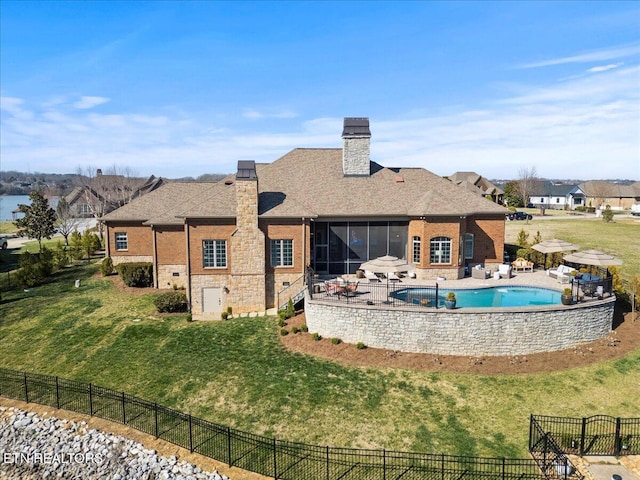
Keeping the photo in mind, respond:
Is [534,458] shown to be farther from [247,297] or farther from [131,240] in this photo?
[131,240]

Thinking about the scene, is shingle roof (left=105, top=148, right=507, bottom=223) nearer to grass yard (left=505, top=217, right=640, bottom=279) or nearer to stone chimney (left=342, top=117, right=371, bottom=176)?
stone chimney (left=342, top=117, right=371, bottom=176)

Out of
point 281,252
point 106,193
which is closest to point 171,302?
point 281,252

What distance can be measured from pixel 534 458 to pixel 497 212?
753 inches

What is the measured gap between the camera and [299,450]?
14211 millimetres

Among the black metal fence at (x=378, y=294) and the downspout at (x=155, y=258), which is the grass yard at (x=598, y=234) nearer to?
the black metal fence at (x=378, y=294)

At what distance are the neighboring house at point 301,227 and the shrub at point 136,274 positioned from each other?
86cm

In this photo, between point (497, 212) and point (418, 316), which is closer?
point (418, 316)

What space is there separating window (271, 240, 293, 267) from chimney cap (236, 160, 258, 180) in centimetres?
426

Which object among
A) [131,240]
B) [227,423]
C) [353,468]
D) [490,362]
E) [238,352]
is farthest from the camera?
[131,240]

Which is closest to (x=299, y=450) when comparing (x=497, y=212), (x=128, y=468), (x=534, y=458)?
(x=128, y=468)

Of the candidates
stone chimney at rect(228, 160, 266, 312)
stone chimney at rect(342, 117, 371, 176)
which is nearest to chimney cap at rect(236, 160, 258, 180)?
stone chimney at rect(228, 160, 266, 312)

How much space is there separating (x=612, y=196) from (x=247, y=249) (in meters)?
95.2

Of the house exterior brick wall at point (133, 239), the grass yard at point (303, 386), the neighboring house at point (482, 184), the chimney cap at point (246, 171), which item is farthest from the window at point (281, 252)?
the neighboring house at point (482, 184)

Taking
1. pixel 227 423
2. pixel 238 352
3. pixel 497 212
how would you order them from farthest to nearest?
1. pixel 497 212
2. pixel 238 352
3. pixel 227 423
